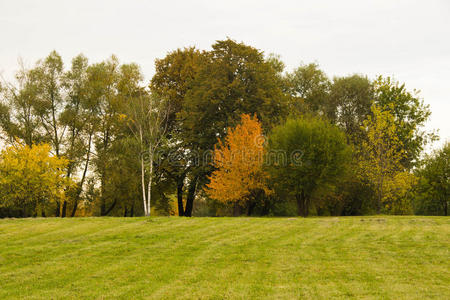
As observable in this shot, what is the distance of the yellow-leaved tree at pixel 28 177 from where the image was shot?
2988cm

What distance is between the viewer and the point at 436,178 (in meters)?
38.3

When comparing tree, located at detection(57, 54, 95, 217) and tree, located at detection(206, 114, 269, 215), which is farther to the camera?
tree, located at detection(57, 54, 95, 217)

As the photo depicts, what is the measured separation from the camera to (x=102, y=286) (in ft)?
31.0

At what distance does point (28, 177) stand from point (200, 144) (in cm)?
1407

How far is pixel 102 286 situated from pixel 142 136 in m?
21.1

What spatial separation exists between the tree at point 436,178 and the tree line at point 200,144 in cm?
12

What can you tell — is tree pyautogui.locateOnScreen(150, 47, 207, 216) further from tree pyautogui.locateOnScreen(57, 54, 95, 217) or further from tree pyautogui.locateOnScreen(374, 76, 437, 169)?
tree pyautogui.locateOnScreen(374, 76, 437, 169)

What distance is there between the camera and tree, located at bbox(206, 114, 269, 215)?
29422 mm

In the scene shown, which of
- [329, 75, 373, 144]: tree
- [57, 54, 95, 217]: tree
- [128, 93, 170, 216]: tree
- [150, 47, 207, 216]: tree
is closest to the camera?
[128, 93, 170, 216]: tree

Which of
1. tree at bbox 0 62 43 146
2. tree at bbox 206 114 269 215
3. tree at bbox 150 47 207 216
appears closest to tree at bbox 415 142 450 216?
tree at bbox 206 114 269 215

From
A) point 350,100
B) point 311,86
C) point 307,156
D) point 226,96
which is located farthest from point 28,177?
point 350,100

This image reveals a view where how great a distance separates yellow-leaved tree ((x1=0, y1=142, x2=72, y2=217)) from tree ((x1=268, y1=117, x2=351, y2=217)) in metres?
17.3

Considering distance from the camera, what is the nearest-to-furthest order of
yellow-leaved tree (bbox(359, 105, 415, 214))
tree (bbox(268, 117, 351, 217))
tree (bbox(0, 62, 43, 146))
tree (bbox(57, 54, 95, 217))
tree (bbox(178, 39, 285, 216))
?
1. tree (bbox(268, 117, 351, 217))
2. yellow-leaved tree (bbox(359, 105, 415, 214))
3. tree (bbox(178, 39, 285, 216))
4. tree (bbox(0, 62, 43, 146))
5. tree (bbox(57, 54, 95, 217))

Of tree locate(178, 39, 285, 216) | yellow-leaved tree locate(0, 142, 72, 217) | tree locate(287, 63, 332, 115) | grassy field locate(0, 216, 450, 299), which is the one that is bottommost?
grassy field locate(0, 216, 450, 299)
